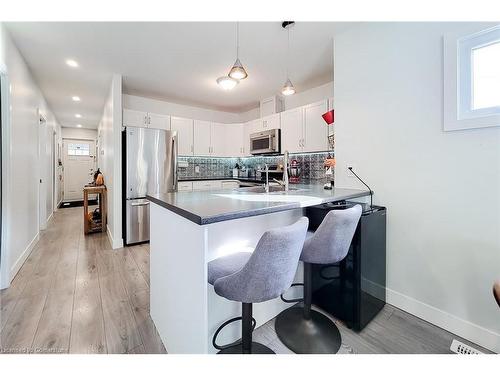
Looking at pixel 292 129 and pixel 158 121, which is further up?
pixel 158 121

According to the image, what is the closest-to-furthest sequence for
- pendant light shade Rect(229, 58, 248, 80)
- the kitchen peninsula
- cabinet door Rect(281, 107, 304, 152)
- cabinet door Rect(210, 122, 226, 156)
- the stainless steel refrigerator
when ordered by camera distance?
the kitchen peninsula < pendant light shade Rect(229, 58, 248, 80) < the stainless steel refrigerator < cabinet door Rect(281, 107, 304, 152) < cabinet door Rect(210, 122, 226, 156)

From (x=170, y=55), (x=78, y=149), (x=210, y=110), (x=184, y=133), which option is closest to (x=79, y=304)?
(x=170, y=55)

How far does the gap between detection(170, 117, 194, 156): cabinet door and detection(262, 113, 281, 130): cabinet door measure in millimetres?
1449

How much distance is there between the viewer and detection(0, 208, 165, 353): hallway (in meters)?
1.54

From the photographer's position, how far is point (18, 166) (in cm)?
267

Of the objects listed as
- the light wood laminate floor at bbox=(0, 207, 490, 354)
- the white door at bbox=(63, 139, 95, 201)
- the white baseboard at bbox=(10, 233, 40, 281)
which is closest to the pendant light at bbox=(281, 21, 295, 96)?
the light wood laminate floor at bbox=(0, 207, 490, 354)

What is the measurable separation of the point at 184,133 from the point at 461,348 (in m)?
4.48

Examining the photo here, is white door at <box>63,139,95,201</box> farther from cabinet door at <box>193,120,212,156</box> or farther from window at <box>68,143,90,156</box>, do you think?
cabinet door at <box>193,120,212,156</box>

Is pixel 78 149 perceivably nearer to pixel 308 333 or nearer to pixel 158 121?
pixel 158 121

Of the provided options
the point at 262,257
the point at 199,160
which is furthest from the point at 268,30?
the point at 199,160

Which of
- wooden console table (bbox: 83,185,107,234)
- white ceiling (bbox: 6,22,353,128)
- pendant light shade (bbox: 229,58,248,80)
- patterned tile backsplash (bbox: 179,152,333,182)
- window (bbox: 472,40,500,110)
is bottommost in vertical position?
wooden console table (bbox: 83,185,107,234)

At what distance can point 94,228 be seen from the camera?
13.9 feet

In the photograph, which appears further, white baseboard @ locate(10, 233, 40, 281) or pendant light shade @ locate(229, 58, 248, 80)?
white baseboard @ locate(10, 233, 40, 281)
